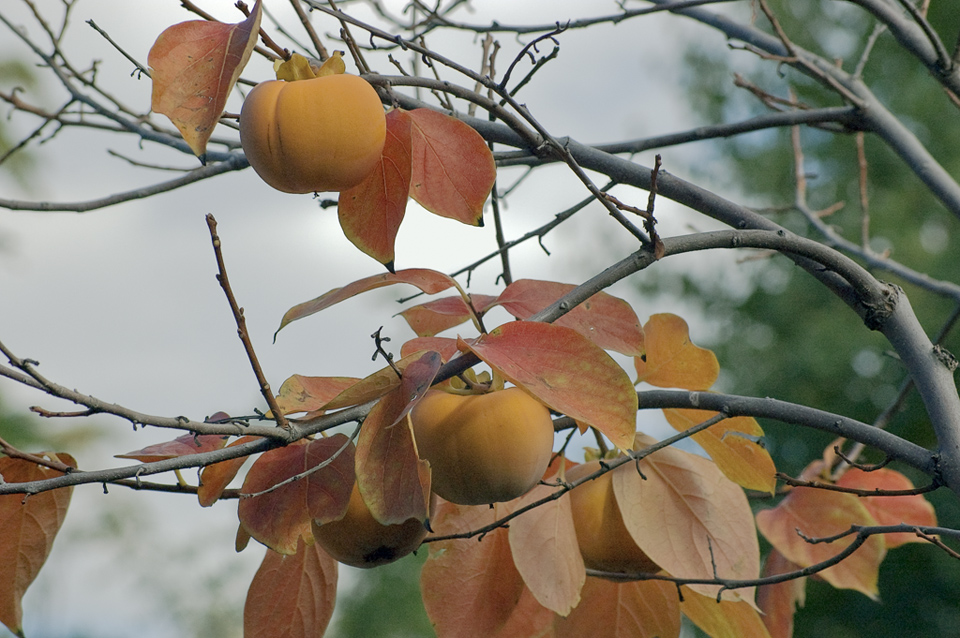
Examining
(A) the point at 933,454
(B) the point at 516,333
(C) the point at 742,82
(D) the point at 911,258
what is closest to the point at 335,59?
(B) the point at 516,333

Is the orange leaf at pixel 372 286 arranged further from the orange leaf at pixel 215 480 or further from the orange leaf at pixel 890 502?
the orange leaf at pixel 890 502

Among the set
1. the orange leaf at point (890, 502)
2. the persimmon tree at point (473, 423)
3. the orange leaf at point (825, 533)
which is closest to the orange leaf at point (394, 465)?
the persimmon tree at point (473, 423)

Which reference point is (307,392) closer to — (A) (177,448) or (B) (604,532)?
(A) (177,448)

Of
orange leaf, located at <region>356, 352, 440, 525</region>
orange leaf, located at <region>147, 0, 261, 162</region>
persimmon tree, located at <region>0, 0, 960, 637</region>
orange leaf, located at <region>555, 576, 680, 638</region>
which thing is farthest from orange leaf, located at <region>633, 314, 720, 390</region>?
orange leaf, located at <region>147, 0, 261, 162</region>

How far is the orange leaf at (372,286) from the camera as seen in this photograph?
0.63 metres

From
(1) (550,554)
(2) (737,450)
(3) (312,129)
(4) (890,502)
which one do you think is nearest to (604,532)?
(1) (550,554)

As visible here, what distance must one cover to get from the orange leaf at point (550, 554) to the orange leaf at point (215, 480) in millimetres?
260

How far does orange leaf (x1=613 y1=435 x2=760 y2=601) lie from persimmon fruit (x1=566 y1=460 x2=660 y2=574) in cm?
2

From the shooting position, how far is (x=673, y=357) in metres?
0.78

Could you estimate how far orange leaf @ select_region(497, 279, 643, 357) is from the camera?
696mm

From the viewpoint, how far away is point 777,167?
7992mm

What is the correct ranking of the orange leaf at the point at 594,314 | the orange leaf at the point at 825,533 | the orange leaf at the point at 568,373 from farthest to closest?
the orange leaf at the point at 825,533 → the orange leaf at the point at 594,314 → the orange leaf at the point at 568,373

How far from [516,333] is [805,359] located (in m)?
6.58

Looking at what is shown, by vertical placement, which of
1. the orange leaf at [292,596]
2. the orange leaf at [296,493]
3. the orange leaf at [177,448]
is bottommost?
the orange leaf at [292,596]
